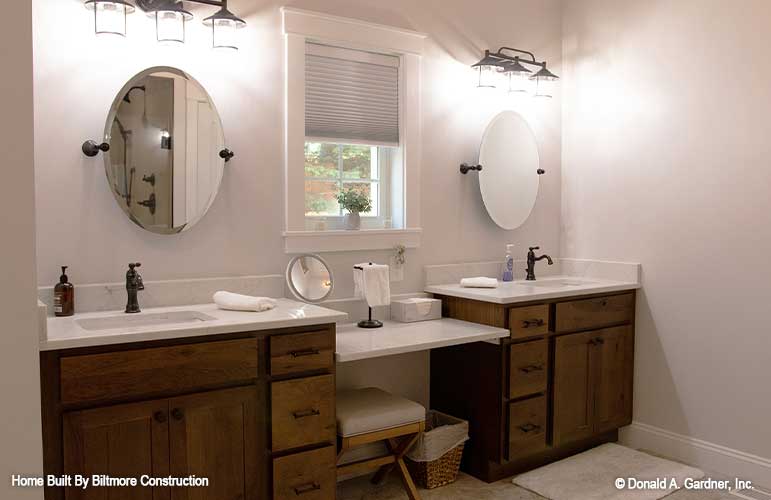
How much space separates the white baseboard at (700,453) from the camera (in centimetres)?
318

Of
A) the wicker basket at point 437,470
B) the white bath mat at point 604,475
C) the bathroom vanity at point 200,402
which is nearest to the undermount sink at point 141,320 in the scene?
the bathroom vanity at point 200,402

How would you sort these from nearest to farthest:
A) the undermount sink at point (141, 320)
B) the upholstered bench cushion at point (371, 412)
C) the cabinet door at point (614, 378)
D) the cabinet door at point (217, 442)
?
the cabinet door at point (217, 442), the undermount sink at point (141, 320), the upholstered bench cushion at point (371, 412), the cabinet door at point (614, 378)

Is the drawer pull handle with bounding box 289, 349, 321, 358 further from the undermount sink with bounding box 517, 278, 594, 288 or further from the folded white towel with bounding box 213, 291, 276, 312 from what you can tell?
the undermount sink with bounding box 517, 278, 594, 288

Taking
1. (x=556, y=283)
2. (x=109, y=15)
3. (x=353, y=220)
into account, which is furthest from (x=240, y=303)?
(x=556, y=283)

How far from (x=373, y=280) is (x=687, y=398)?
1.83m

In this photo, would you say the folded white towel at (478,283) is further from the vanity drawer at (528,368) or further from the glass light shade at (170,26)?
the glass light shade at (170,26)

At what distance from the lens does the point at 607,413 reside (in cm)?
357

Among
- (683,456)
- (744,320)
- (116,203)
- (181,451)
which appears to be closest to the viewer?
(181,451)

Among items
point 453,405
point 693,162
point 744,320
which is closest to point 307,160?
point 453,405

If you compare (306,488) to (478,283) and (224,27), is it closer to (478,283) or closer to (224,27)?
(478,283)

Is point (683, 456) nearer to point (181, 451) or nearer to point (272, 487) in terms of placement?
point (272, 487)

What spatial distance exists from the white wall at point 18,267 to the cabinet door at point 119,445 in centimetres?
15

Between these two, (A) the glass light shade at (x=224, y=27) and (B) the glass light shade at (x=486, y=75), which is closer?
(A) the glass light shade at (x=224, y=27)

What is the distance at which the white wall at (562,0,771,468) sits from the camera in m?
3.19
